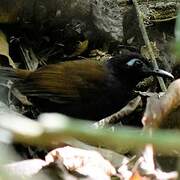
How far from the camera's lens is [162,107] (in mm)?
2855

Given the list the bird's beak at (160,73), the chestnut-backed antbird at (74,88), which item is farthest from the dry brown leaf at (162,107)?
the bird's beak at (160,73)

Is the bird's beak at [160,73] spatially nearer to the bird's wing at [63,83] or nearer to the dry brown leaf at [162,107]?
the bird's wing at [63,83]

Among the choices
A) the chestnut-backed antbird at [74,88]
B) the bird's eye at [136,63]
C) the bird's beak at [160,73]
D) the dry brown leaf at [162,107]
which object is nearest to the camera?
the dry brown leaf at [162,107]

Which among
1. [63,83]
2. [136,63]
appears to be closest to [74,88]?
[63,83]

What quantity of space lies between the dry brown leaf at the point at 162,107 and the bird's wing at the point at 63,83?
5.24 ft

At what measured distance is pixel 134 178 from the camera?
8.20ft

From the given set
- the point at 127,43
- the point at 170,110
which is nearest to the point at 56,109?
the point at 127,43

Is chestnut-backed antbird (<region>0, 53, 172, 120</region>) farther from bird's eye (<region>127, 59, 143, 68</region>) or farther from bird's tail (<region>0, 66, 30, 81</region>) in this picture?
bird's eye (<region>127, 59, 143, 68</region>)

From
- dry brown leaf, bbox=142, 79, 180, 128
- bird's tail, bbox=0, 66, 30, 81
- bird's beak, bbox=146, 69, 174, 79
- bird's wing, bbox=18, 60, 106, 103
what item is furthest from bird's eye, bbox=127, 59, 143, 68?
dry brown leaf, bbox=142, 79, 180, 128

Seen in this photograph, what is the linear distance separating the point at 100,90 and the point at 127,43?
1.04 metres

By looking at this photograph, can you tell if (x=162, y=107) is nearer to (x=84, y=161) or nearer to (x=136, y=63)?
(x=84, y=161)

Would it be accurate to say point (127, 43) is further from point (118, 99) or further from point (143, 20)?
point (118, 99)

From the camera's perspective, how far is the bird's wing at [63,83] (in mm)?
4527

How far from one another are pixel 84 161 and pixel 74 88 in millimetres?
1724
